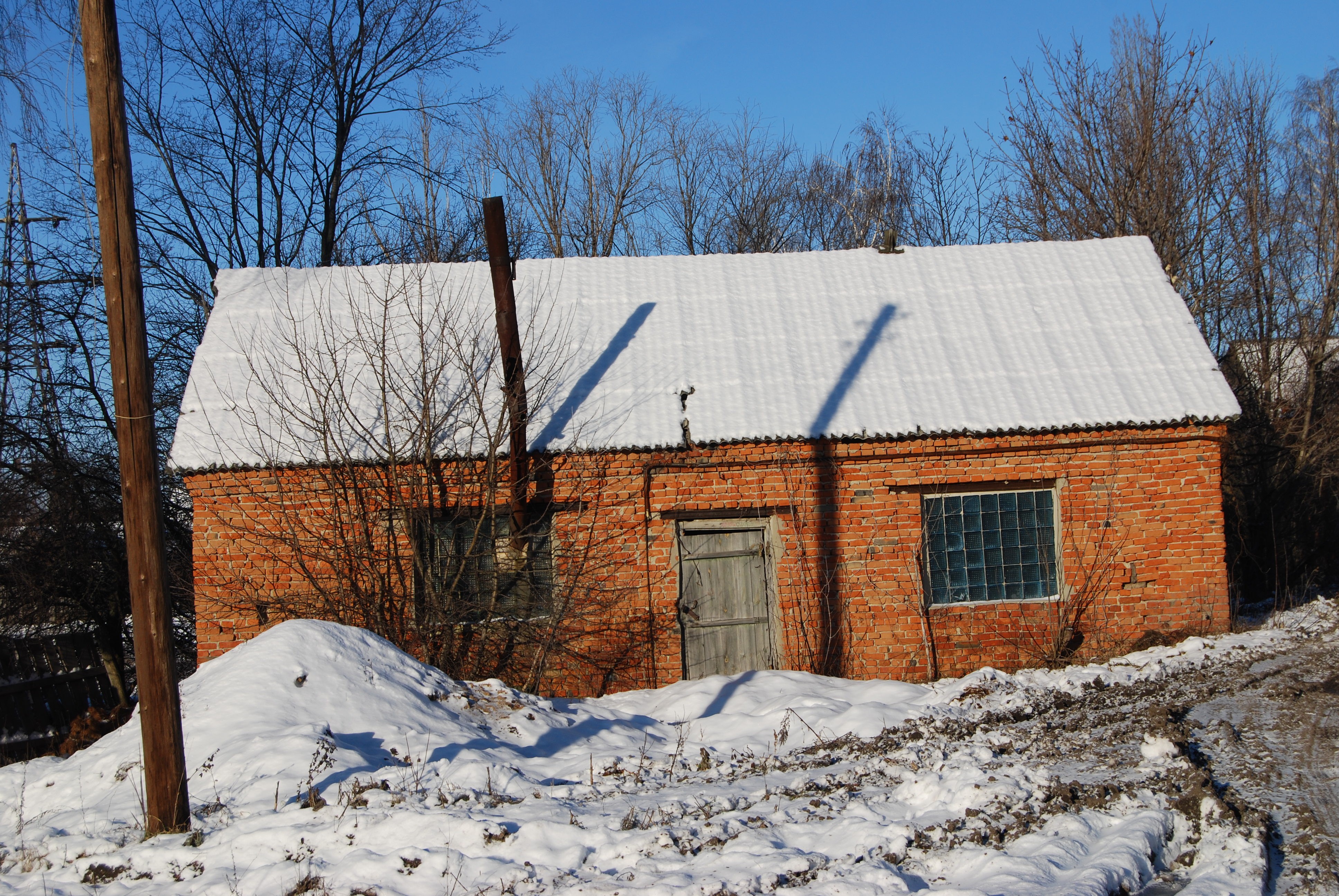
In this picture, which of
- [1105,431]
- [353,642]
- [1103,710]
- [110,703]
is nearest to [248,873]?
[353,642]

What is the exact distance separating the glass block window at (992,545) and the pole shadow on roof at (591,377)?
12.3ft

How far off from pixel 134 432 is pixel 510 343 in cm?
459

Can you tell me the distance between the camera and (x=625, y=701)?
8.77 meters

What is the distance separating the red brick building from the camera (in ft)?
30.4

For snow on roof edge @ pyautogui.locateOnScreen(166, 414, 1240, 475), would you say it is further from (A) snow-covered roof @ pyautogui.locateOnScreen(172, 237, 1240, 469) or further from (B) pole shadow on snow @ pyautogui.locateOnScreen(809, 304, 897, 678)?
(B) pole shadow on snow @ pyautogui.locateOnScreen(809, 304, 897, 678)

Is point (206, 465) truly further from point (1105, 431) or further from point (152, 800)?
point (1105, 431)

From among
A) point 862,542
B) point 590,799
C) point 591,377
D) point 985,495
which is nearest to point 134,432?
point 590,799

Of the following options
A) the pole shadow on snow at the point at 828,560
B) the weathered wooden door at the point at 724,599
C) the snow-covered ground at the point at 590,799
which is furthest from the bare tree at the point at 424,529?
the pole shadow on snow at the point at 828,560

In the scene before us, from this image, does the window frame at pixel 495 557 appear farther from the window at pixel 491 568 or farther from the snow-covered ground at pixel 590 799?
the snow-covered ground at pixel 590 799

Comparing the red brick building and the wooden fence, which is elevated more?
the red brick building

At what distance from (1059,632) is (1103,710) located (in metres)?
2.59

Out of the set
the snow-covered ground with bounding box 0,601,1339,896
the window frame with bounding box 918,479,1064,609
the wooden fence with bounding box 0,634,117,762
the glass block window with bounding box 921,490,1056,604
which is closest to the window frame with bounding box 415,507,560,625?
the snow-covered ground with bounding box 0,601,1339,896

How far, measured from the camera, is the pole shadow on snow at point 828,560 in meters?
9.55

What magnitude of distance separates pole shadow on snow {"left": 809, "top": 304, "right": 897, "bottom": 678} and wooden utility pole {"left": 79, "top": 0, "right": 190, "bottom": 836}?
20.0ft
